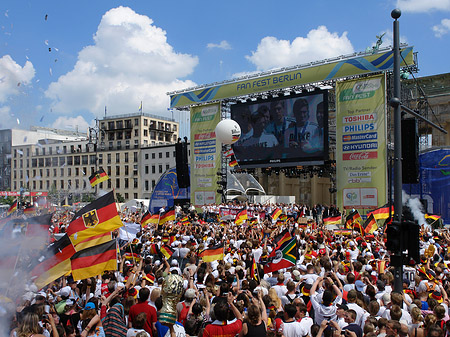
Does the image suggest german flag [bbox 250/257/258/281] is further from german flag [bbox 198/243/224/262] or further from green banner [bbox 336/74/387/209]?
green banner [bbox 336/74/387/209]

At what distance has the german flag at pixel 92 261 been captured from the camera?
8.19 metres

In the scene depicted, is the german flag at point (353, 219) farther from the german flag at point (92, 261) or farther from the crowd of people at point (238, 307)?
the german flag at point (92, 261)

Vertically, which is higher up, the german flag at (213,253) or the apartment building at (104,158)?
the apartment building at (104,158)

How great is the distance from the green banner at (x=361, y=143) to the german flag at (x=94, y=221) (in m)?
24.5

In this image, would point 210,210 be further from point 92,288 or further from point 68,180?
point 68,180

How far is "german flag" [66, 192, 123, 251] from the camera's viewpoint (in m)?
8.70

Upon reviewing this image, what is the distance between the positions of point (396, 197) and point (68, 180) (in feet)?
245

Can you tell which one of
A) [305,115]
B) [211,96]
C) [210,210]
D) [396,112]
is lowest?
[210,210]

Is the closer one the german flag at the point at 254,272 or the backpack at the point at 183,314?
the backpack at the point at 183,314

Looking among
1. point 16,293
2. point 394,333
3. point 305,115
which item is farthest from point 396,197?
point 305,115

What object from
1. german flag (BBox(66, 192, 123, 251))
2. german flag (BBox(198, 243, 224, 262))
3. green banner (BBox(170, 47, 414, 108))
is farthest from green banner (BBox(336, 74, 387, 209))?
german flag (BBox(66, 192, 123, 251))

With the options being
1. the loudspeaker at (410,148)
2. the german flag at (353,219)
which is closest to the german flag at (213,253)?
the loudspeaker at (410,148)

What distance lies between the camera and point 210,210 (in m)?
32.3

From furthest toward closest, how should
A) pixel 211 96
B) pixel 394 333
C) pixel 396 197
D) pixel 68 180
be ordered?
pixel 68 180, pixel 211 96, pixel 396 197, pixel 394 333
